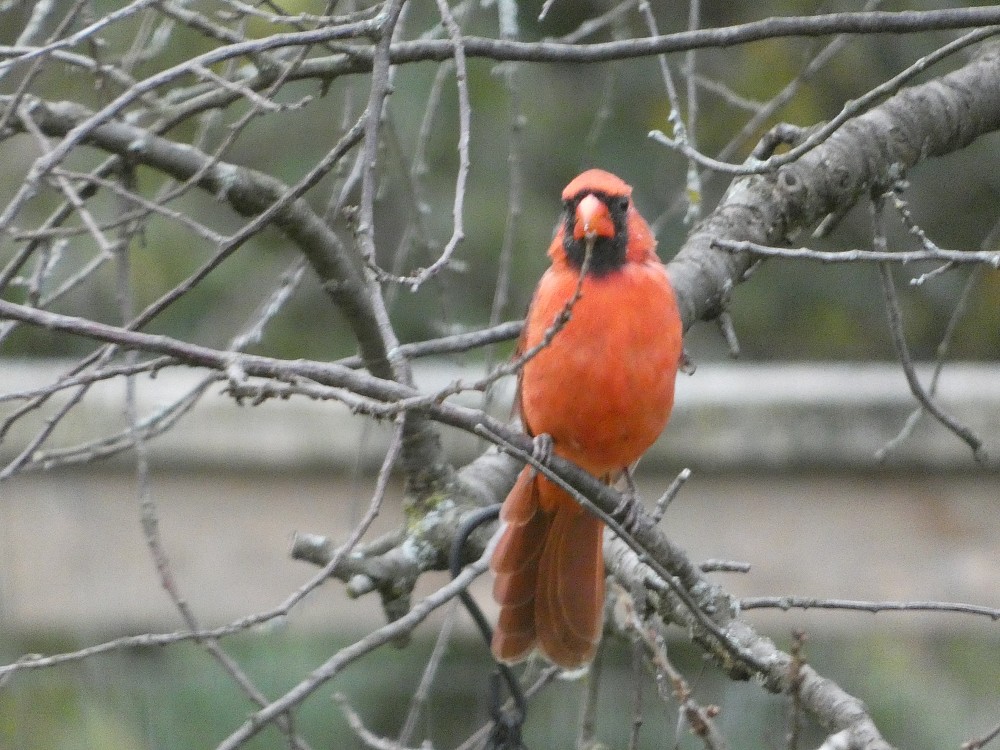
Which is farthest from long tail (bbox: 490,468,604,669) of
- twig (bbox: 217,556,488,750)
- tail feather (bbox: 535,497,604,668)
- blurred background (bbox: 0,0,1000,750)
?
twig (bbox: 217,556,488,750)

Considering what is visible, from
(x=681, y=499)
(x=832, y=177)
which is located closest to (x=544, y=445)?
(x=832, y=177)

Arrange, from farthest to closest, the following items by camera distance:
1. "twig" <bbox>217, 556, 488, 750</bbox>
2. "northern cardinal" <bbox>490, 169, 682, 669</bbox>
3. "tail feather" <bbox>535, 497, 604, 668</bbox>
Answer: "tail feather" <bbox>535, 497, 604, 668</bbox>
"northern cardinal" <bbox>490, 169, 682, 669</bbox>
"twig" <bbox>217, 556, 488, 750</bbox>

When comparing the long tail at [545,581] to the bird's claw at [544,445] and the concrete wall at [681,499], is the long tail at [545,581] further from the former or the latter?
the concrete wall at [681,499]

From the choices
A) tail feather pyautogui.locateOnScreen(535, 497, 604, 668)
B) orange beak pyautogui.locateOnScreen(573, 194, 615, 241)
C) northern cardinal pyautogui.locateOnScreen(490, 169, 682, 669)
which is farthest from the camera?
tail feather pyautogui.locateOnScreen(535, 497, 604, 668)

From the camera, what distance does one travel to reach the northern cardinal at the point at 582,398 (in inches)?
107

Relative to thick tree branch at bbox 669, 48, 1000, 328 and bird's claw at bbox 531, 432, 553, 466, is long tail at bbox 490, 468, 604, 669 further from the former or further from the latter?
thick tree branch at bbox 669, 48, 1000, 328

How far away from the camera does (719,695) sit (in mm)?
4484

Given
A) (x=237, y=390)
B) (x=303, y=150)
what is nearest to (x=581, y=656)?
(x=237, y=390)

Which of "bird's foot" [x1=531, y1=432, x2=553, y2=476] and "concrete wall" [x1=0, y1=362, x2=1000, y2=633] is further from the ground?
"bird's foot" [x1=531, y1=432, x2=553, y2=476]

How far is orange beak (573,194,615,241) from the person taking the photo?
2834mm

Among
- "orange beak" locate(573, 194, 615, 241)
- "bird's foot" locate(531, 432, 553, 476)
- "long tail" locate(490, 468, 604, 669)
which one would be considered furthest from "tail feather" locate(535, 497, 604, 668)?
"orange beak" locate(573, 194, 615, 241)

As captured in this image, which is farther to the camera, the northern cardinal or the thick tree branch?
the thick tree branch

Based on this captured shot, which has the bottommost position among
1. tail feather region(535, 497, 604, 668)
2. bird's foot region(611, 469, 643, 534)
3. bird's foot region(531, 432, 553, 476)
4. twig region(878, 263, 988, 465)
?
tail feather region(535, 497, 604, 668)

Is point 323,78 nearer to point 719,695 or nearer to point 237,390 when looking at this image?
point 237,390
